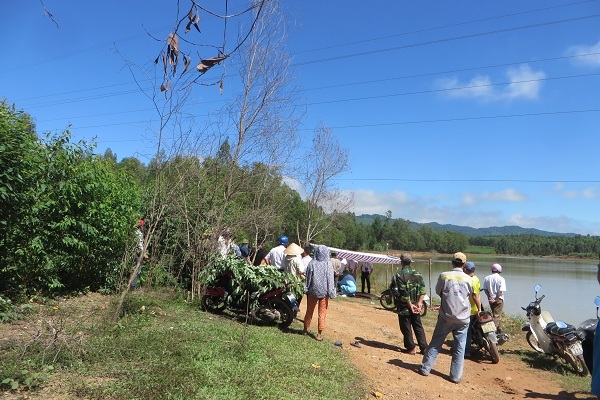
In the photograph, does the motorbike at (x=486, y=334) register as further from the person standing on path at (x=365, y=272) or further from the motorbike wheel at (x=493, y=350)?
the person standing on path at (x=365, y=272)

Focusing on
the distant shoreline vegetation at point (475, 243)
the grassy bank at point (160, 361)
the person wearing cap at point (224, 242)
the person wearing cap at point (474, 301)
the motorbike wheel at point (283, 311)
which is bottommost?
the grassy bank at point (160, 361)

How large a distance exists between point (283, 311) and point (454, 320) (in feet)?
9.89

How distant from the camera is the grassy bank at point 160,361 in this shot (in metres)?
4.20

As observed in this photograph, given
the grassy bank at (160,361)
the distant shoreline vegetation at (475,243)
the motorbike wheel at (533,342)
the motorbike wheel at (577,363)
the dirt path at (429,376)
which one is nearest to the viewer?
the grassy bank at (160,361)

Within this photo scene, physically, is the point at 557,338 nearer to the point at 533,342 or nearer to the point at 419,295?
the point at 533,342

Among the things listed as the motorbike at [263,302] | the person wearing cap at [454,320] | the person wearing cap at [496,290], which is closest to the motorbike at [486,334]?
the person wearing cap at [454,320]

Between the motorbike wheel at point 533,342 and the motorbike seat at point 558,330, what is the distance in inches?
22.0

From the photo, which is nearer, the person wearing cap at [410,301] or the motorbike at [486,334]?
the person wearing cap at [410,301]

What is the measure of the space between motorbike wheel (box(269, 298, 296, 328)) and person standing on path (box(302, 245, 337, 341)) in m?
0.33

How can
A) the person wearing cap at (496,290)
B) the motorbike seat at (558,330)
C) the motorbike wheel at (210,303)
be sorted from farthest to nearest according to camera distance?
1. the person wearing cap at (496,290)
2. the motorbike wheel at (210,303)
3. the motorbike seat at (558,330)

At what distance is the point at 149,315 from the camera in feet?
24.0

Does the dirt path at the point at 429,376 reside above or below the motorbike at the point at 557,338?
below

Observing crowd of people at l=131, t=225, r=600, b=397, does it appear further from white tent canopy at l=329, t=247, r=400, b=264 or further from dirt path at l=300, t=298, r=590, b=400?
white tent canopy at l=329, t=247, r=400, b=264

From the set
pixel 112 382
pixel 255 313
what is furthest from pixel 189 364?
pixel 255 313
